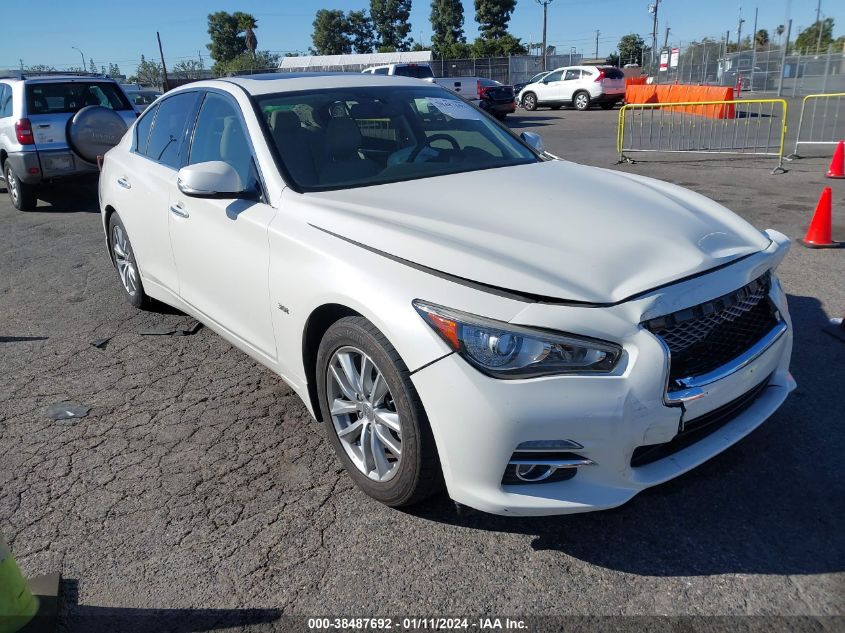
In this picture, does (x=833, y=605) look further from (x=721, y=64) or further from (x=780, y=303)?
(x=721, y=64)

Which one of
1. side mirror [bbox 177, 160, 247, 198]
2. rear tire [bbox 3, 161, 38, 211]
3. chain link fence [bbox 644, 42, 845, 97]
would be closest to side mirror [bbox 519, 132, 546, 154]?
side mirror [bbox 177, 160, 247, 198]

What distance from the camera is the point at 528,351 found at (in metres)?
2.30

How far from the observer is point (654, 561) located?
99.6 inches

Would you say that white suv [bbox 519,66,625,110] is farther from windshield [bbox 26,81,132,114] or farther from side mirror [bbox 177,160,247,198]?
side mirror [bbox 177,160,247,198]

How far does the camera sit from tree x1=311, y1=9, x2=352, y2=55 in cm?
9638

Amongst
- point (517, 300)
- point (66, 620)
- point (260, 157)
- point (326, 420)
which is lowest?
point (66, 620)

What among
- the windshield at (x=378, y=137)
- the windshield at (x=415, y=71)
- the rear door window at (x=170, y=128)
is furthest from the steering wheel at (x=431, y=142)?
the windshield at (x=415, y=71)

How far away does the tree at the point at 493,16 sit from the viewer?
75062 millimetres

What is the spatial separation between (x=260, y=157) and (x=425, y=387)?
1.67 meters

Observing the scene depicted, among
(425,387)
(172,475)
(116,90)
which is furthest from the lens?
(116,90)

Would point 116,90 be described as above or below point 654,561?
above

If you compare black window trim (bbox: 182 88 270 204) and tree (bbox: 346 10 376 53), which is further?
tree (bbox: 346 10 376 53)


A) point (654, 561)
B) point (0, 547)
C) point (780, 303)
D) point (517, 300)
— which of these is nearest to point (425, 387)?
point (517, 300)

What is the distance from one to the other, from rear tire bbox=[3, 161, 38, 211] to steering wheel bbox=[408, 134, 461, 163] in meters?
8.30
